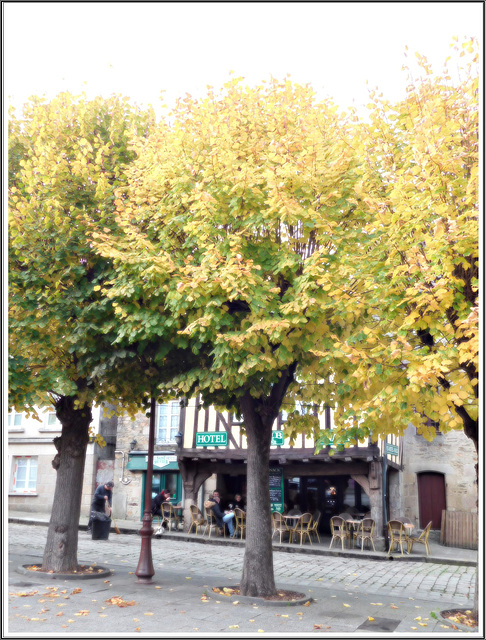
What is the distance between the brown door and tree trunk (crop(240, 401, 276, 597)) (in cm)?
1352

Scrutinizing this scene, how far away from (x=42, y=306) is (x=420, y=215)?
6509 millimetres

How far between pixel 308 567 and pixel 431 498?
912 centimetres

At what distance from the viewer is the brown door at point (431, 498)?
21.6 meters

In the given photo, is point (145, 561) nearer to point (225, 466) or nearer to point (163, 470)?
point (225, 466)

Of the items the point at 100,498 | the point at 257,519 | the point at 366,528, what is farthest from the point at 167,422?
the point at 257,519

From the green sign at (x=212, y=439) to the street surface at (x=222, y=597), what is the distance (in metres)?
4.98

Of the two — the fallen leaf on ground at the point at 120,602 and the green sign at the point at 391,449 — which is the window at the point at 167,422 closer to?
the green sign at the point at 391,449

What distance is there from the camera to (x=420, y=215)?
7.21 meters

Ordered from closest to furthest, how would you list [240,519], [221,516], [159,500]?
[221,516], [240,519], [159,500]

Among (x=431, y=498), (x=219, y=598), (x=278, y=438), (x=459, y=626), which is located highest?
(x=278, y=438)

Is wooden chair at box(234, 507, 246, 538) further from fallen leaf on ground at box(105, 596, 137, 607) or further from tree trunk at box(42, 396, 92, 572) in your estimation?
fallen leaf on ground at box(105, 596, 137, 607)

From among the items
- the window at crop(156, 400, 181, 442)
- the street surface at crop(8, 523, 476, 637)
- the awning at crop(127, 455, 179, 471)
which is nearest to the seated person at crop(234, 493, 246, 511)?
the awning at crop(127, 455, 179, 471)

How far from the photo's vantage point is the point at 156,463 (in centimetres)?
2298

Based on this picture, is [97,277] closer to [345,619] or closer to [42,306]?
[42,306]
